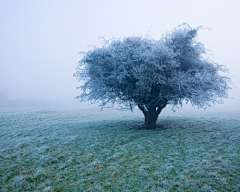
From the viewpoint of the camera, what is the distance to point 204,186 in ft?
23.0

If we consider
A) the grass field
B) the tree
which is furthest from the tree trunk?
the grass field

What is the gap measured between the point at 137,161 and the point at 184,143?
468cm

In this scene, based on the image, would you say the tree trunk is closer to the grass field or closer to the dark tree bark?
the dark tree bark

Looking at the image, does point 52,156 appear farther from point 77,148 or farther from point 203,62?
point 203,62

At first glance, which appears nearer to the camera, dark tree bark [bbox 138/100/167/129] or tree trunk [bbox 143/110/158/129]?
dark tree bark [bbox 138/100/167/129]

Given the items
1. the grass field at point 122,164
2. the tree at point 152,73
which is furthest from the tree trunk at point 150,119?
the grass field at point 122,164

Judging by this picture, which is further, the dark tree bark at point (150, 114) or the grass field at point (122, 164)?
the dark tree bark at point (150, 114)

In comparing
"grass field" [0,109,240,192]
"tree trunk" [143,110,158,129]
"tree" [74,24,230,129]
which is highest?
"tree" [74,24,230,129]

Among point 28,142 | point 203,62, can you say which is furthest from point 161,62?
point 28,142

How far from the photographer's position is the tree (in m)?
14.6

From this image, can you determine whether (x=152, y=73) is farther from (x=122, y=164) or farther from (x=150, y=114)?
(x=122, y=164)

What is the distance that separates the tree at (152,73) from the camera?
47.7ft

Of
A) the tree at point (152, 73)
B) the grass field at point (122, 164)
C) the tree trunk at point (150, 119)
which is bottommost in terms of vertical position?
the grass field at point (122, 164)

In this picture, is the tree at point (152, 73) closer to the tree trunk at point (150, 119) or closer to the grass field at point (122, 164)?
the tree trunk at point (150, 119)
